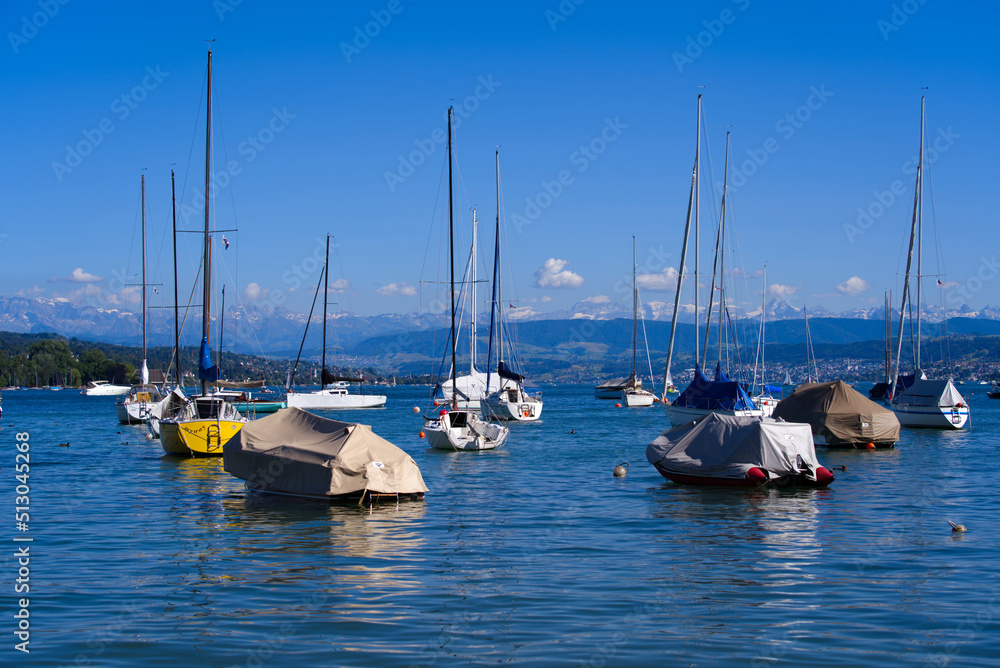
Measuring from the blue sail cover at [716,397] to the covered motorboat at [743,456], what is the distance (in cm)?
2056

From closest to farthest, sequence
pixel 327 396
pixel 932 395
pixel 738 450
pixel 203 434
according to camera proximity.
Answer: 1. pixel 738 450
2. pixel 203 434
3. pixel 932 395
4. pixel 327 396

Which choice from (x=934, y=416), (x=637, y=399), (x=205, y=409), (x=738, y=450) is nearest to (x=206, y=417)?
(x=205, y=409)

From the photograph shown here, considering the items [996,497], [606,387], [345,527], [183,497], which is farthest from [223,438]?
[606,387]

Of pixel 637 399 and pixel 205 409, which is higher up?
pixel 205 409

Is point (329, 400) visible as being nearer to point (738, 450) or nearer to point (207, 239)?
point (207, 239)

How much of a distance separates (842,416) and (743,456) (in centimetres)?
1991

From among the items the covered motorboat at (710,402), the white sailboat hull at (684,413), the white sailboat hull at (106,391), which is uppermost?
the covered motorboat at (710,402)

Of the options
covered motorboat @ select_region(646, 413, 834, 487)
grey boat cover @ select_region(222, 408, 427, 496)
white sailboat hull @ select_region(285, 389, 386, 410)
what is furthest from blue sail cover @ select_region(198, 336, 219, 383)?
white sailboat hull @ select_region(285, 389, 386, 410)

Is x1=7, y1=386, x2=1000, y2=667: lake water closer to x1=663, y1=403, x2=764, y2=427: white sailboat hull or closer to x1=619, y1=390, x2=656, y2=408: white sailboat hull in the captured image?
x1=663, y1=403, x2=764, y2=427: white sailboat hull

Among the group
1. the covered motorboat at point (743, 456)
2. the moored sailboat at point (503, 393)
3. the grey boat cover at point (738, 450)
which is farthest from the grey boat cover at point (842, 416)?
the moored sailboat at point (503, 393)

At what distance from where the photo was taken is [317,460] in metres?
24.4

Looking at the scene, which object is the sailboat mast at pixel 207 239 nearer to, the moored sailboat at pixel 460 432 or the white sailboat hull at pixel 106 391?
the moored sailboat at pixel 460 432

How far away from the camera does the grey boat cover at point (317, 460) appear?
78.9 feet

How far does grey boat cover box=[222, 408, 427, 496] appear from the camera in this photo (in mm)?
24047
